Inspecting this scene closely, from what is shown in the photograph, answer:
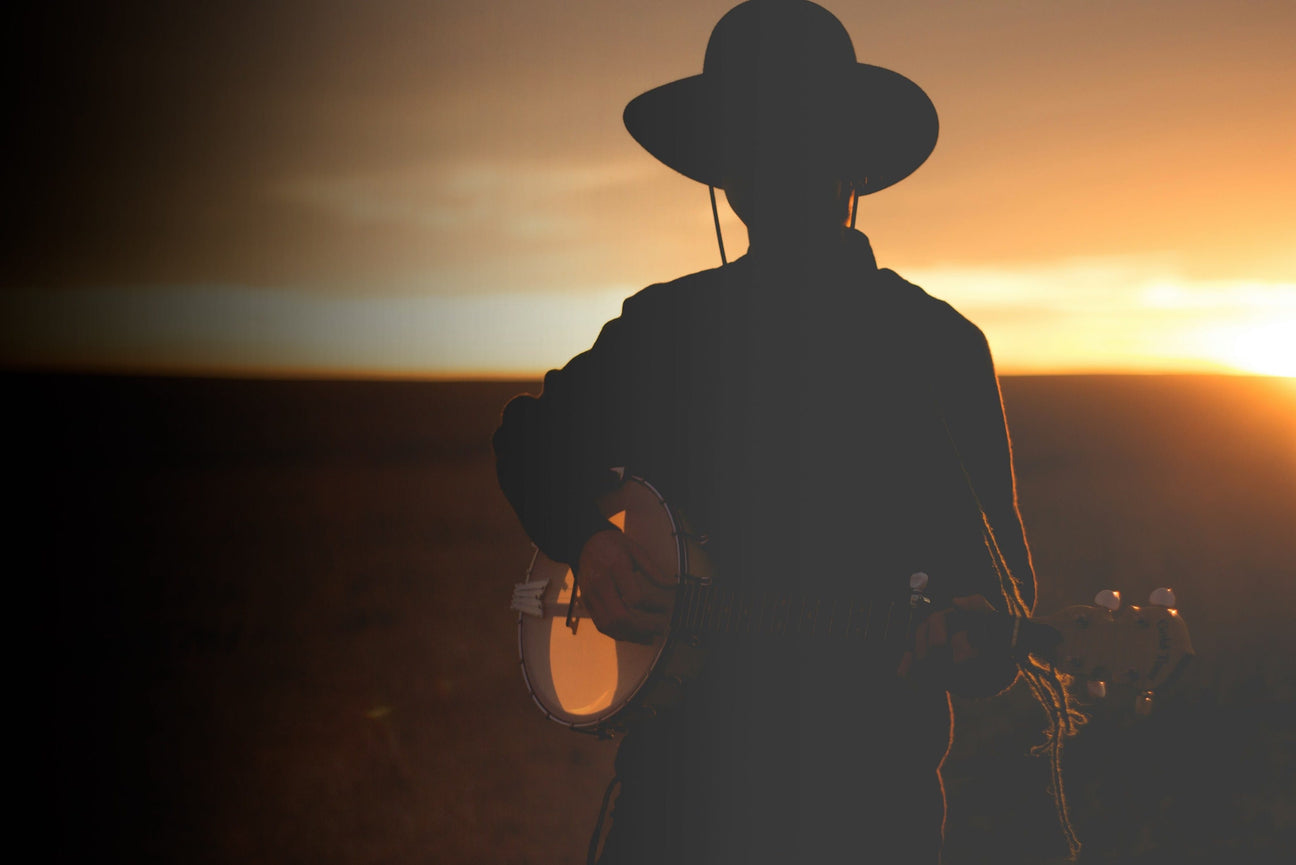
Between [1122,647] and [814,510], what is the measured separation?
21.1 inches

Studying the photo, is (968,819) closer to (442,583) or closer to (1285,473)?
(442,583)

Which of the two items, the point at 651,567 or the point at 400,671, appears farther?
the point at 400,671

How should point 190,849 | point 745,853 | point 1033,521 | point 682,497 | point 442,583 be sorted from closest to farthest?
point 745,853
point 682,497
point 190,849
point 442,583
point 1033,521

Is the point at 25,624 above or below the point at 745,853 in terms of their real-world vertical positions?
below

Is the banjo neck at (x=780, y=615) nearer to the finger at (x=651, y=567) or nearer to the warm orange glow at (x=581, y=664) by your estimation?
the finger at (x=651, y=567)

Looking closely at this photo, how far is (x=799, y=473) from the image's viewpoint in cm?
155

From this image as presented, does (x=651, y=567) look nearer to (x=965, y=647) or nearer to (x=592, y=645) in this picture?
(x=592, y=645)

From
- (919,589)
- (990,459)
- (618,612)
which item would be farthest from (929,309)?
(618,612)

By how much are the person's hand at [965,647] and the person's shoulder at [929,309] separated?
1.78ft

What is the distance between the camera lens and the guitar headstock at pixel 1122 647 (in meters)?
1.39

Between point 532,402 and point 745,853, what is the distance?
987 mm

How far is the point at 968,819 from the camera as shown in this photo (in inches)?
159

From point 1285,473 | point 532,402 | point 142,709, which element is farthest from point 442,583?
point 1285,473

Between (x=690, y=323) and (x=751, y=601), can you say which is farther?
(x=690, y=323)
